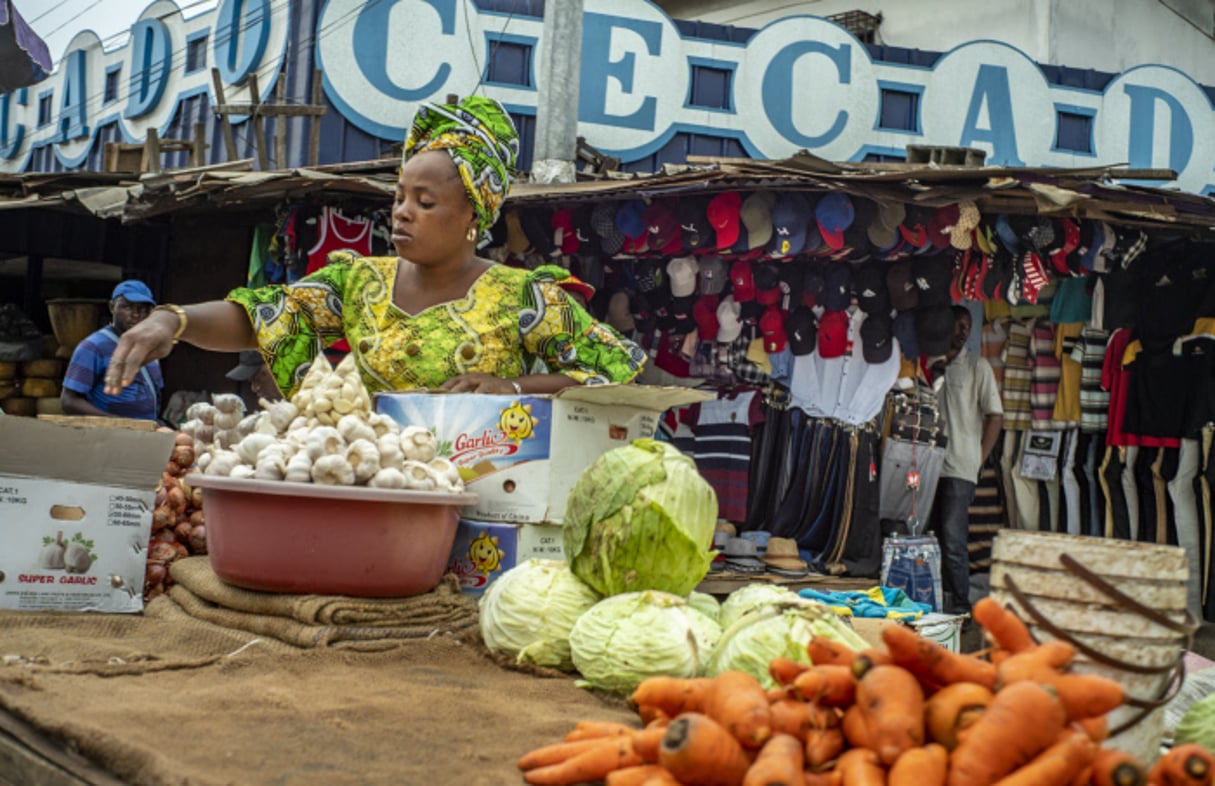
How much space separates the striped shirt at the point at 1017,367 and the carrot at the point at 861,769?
22.7 ft

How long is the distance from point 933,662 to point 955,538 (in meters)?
6.66

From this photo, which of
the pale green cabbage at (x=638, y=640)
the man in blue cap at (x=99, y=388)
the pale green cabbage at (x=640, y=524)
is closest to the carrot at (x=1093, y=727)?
the pale green cabbage at (x=638, y=640)

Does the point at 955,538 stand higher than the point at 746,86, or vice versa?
the point at 746,86

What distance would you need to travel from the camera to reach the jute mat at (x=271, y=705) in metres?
1.67

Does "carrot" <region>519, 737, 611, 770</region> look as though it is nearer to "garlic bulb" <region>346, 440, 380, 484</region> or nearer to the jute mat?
the jute mat

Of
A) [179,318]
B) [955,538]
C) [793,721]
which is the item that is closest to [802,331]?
[955,538]

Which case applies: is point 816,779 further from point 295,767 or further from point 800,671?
point 295,767

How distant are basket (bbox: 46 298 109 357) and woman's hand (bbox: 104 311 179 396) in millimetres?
7468

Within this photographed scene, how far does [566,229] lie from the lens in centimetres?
716

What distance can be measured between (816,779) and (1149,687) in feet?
1.62

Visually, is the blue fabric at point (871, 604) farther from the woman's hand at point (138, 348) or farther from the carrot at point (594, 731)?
the carrot at point (594, 731)

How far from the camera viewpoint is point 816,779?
148 cm

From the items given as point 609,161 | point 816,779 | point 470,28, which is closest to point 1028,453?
point 609,161

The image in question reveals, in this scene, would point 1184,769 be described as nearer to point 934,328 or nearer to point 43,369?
point 934,328
